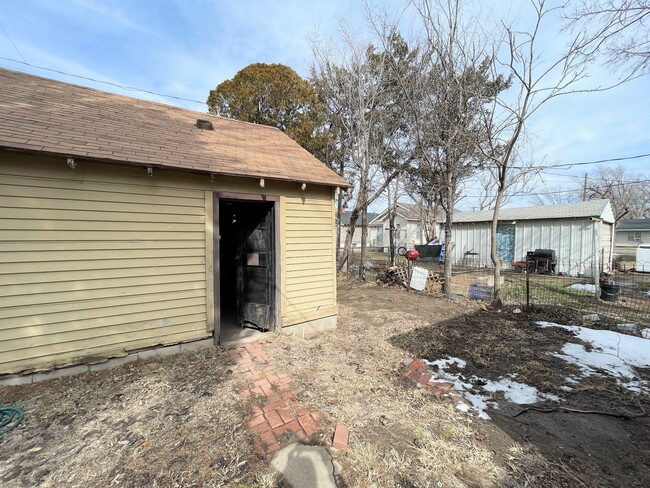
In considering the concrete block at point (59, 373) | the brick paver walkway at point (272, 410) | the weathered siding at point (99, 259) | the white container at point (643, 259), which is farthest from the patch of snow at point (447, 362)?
the white container at point (643, 259)

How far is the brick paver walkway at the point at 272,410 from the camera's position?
8.18ft

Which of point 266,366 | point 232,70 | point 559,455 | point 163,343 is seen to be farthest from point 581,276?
point 232,70

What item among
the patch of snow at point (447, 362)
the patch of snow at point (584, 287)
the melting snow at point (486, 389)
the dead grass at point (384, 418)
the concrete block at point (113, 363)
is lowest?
the patch of snow at point (447, 362)

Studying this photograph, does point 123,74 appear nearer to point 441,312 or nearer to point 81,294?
point 81,294

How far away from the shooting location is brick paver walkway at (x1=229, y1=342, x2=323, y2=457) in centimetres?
249

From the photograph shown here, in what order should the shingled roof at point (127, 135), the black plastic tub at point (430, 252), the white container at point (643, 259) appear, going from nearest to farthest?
the shingled roof at point (127, 135) < the white container at point (643, 259) < the black plastic tub at point (430, 252)

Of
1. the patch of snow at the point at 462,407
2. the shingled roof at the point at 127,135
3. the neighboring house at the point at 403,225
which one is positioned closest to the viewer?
the patch of snow at the point at 462,407

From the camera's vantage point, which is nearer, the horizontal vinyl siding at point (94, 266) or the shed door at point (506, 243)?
the horizontal vinyl siding at point (94, 266)

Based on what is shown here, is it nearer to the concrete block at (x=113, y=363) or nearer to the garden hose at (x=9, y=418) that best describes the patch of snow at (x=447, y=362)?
the concrete block at (x=113, y=363)

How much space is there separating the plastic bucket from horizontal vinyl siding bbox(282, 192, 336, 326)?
7625 millimetres

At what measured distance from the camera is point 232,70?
1222cm

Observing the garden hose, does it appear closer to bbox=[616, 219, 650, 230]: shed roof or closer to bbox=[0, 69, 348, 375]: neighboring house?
bbox=[0, 69, 348, 375]: neighboring house

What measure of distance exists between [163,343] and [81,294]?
114 cm

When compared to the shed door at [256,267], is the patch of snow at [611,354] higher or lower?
lower
